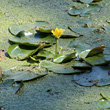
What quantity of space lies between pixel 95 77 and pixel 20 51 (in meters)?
0.48

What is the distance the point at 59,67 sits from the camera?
130 cm

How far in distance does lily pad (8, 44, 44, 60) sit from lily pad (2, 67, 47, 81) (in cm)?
13

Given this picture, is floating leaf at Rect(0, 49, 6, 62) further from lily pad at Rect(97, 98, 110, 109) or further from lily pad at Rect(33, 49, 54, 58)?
lily pad at Rect(97, 98, 110, 109)

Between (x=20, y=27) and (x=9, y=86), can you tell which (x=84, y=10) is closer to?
(x=20, y=27)

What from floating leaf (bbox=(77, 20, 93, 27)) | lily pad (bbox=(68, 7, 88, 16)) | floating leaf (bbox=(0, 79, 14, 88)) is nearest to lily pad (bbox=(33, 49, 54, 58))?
floating leaf (bbox=(0, 79, 14, 88))

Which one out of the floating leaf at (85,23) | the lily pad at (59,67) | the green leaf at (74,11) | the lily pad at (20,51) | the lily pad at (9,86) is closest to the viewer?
the lily pad at (9,86)

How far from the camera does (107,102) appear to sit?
103 cm

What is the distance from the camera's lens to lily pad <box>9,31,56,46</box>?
1512 mm

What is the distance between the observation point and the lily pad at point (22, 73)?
120 cm

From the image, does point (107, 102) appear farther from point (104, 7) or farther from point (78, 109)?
point (104, 7)

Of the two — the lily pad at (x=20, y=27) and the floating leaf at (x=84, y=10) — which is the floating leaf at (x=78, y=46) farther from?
the floating leaf at (x=84, y=10)

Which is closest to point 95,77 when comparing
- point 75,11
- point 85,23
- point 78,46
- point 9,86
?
point 78,46

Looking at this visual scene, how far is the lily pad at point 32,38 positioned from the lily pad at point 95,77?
38cm

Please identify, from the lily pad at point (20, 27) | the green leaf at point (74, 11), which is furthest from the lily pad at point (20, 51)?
the green leaf at point (74, 11)
